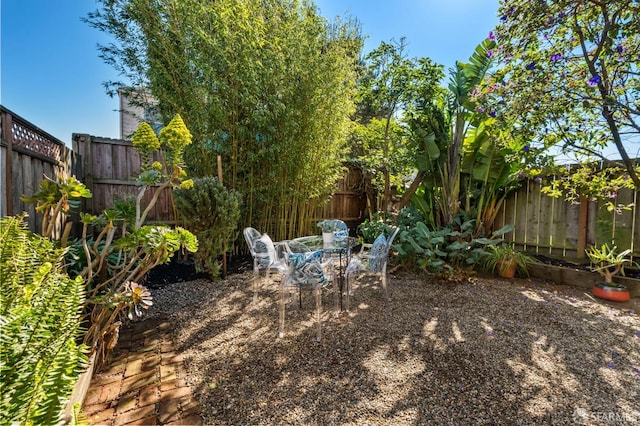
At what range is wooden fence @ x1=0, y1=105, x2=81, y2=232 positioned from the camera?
204 cm

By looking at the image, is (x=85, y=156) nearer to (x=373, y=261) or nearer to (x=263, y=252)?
(x=263, y=252)

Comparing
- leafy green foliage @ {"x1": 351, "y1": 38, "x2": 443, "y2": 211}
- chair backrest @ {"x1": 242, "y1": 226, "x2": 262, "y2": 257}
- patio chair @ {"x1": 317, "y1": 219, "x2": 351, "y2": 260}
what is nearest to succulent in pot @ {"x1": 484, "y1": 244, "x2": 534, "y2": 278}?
leafy green foliage @ {"x1": 351, "y1": 38, "x2": 443, "y2": 211}

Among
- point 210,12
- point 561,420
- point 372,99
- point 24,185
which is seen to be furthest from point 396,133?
point 24,185

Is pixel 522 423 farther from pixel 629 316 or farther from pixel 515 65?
pixel 515 65

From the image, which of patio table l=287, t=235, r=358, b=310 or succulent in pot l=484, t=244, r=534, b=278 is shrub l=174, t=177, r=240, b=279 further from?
succulent in pot l=484, t=244, r=534, b=278

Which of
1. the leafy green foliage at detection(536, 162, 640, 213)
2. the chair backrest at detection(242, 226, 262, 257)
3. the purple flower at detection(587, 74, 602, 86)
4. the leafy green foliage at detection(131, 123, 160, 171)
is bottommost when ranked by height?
the chair backrest at detection(242, 226, 262, 257)

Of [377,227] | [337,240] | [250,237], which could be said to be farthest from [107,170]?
[377,227]

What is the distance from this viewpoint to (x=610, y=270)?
3467mm

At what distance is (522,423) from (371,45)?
546 cm

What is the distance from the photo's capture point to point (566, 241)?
4035 mm

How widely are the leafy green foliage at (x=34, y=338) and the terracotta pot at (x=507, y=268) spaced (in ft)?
14.8

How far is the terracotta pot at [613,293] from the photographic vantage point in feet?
10.1

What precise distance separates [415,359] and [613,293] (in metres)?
2.78

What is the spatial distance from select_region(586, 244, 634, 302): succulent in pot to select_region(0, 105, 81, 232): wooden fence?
534 cm
